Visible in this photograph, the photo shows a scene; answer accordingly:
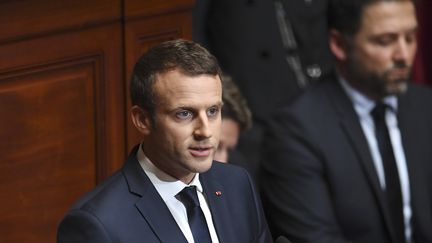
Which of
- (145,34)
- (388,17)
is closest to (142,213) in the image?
(145,34)

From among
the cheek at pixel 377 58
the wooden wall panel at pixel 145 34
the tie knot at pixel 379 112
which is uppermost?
the wooden wall panel at pixel 145 34

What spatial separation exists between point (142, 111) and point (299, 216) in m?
0.80

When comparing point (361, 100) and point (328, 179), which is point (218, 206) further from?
point (361, 100)

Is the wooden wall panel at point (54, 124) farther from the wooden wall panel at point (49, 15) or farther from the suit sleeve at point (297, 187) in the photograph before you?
the suit sleeve at point (297, 187)

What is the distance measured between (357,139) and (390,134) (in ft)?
0.27

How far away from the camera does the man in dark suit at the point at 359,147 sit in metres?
2.11

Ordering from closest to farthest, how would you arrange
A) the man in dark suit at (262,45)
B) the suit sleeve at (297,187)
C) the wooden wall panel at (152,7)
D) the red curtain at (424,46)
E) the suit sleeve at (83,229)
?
the suit sleeve at (83,229), the wooden wall panel at (152,7), the suit sleeve at (297,187), the man in dark suit at (262,45), the red curtain at (424,46)

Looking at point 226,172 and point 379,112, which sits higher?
point 226,172

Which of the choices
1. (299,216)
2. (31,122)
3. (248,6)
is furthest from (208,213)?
(248,6)

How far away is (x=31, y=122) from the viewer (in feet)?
5.40

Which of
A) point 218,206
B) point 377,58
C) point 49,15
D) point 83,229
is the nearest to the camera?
point 83,229

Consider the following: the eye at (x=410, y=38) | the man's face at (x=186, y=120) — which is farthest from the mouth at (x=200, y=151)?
the eye at (x=410, y=38)

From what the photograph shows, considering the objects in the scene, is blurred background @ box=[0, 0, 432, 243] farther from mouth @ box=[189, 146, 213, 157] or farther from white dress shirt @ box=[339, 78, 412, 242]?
white dress shirt @ box=[339, 78, 412, 242]

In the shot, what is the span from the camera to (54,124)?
5.50 feet
